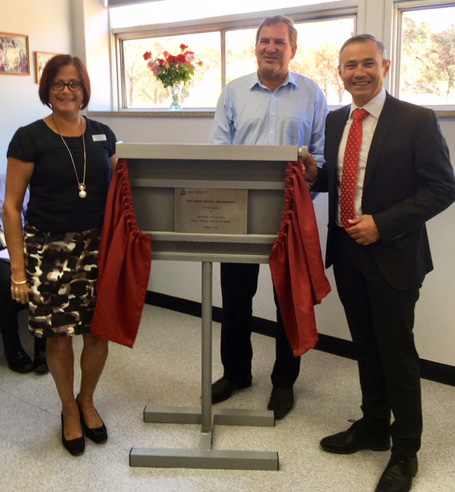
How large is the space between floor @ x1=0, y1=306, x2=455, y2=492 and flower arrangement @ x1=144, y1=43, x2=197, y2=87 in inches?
66.5

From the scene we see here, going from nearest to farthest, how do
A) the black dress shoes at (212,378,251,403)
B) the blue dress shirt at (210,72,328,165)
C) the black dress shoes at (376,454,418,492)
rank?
1. the black dress shoes at (376,454,418,492)
2. the blue dress shirt at (210,72,328,165)
3. the black dress shoes at (212,378,251,403)

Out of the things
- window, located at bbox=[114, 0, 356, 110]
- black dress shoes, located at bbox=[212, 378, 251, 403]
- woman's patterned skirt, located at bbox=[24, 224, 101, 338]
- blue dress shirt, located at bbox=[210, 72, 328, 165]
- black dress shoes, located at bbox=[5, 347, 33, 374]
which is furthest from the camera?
window, located at bbox=[114, 0, 356, 110]

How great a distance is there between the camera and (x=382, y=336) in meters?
2.03

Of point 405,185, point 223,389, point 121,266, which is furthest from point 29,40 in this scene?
point 405,185

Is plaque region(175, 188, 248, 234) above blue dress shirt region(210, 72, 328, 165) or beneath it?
beneath

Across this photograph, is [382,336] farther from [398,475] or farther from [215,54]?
[215,54]

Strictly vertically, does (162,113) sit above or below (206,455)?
above

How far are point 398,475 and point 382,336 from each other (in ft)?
1.70

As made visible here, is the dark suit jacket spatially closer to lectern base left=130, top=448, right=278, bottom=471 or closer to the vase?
lectern base left=130, top=448, right=278, bottom=471

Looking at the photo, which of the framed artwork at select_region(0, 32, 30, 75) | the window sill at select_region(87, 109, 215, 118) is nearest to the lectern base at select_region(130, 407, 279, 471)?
the window sill at select_region(87, 109, 215, 118)

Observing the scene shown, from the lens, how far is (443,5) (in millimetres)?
2822

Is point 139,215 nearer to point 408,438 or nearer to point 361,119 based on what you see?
point 361,119

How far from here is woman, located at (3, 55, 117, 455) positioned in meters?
2.09

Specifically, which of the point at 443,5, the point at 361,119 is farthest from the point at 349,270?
the point at 443,5
